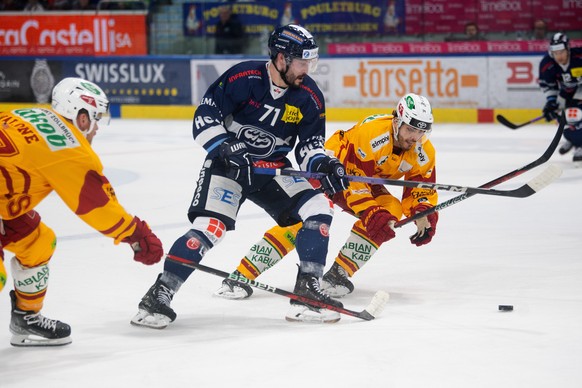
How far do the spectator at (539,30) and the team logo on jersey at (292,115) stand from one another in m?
9.34

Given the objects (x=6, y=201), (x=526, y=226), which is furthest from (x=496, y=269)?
(x=6, y=201)

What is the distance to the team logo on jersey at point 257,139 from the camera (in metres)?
4.58

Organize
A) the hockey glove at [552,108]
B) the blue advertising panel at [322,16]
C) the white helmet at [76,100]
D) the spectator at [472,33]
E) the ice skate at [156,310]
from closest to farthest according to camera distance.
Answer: the white helmet at [76,100] → the ice skate at [156,310] → the hockey glove at [552,108] → the spectator at [472,33] → the blue advertising panel at [322,16]

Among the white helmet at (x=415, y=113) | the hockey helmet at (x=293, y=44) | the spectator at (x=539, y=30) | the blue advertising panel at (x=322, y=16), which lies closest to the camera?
the hockey helmet at (x=293, y=44)

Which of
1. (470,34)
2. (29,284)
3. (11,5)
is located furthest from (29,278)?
(11,5)

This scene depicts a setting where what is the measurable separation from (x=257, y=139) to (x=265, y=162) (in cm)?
11

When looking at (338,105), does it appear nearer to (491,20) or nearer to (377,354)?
(491,20)

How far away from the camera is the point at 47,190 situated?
146 inches

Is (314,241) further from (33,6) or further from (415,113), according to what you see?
(33,6)

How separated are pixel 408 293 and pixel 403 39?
9467 millimetres

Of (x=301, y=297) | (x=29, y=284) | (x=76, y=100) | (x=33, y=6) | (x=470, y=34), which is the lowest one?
(x=301, y=297)

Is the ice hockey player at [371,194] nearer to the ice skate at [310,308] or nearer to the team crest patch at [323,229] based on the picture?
the team crest patch at [323,229]

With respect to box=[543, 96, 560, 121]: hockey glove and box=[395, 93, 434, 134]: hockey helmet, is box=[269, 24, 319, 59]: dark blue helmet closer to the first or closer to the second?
box=[395, 93, 434, 134]: hockey helmet

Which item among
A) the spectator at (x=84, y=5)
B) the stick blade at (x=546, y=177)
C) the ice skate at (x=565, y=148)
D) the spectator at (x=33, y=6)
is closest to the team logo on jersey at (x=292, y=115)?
the stick blade at (x=546, y=177)
